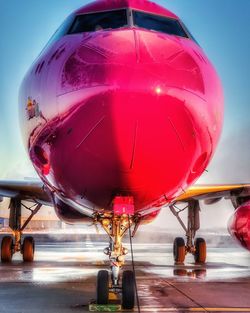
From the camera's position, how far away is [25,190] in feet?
43.5

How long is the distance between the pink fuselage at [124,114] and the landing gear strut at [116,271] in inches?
45.5

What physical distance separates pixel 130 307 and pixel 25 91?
319 centimetres

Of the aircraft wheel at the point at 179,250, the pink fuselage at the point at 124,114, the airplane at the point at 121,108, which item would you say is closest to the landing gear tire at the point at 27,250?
the aircraft wheel at the point at 179,250

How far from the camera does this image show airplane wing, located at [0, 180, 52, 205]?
42.4 ft

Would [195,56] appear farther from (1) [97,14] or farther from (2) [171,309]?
(2) [171,309]

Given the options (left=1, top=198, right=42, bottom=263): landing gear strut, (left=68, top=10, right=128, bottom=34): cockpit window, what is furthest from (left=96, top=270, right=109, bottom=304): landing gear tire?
(left=1, top=198, right=42, bottom=263): landing gear strut

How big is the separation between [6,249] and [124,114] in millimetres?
11337

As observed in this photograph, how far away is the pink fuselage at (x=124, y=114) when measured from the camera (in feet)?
14.8

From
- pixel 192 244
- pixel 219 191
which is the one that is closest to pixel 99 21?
pixel 219 191

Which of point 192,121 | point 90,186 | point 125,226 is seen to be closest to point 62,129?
point 90,186

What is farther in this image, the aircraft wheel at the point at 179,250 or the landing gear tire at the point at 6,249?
the aircraft wheel at the point at 179,250

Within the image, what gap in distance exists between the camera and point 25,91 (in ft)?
19.5

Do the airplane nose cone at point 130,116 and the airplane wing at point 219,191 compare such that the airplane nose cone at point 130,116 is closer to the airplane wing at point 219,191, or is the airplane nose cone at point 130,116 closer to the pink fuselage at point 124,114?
the pink fuselage at point 124,114

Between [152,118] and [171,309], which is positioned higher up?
[152,118]
